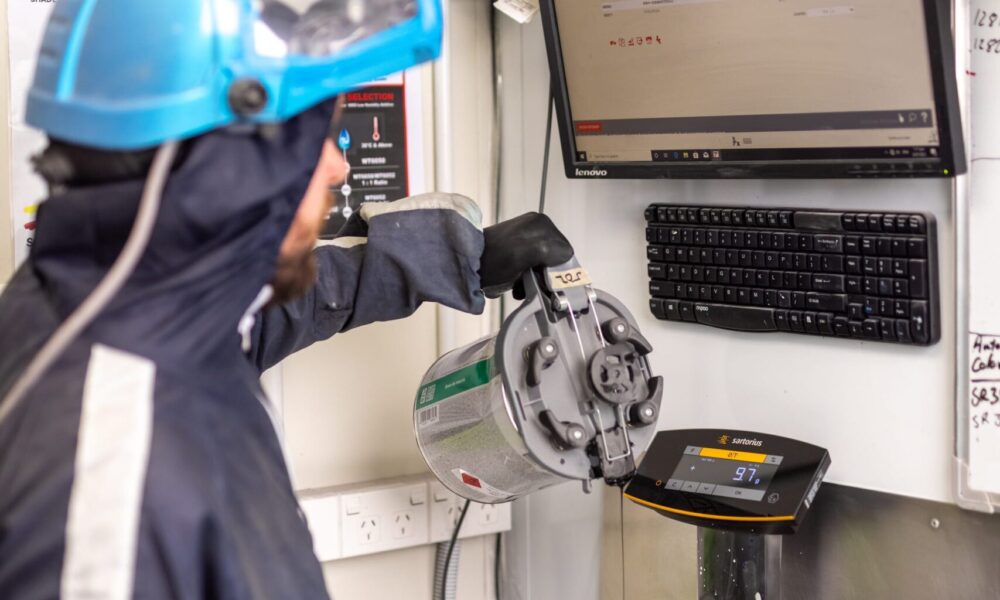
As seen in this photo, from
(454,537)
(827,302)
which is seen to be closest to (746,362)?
(827,302)

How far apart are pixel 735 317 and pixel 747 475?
21 cm

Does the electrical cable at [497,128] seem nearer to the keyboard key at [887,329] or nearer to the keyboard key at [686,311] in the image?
the keyboard key at [686,311]

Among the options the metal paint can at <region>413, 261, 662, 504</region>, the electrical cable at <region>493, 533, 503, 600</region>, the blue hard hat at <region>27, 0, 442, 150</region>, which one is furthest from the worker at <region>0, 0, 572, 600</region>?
the electrical cable at <region>493, 533, 503, 600</region>

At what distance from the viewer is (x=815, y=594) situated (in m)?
1.38

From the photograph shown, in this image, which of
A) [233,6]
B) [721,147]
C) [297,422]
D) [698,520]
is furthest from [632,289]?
[233,6]

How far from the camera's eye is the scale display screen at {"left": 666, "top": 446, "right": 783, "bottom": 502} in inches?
51.6

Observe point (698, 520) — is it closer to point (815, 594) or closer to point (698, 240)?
point (815, 594)

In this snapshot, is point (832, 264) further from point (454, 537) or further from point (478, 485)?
point (454, 537)

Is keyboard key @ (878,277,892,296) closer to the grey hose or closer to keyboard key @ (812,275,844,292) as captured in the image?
keyboard key @ (812,275,844,292)

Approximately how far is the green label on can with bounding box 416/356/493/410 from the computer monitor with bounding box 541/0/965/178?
36 cm

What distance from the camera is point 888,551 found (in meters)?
1.31

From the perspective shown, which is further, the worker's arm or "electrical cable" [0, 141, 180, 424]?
the worker's arm

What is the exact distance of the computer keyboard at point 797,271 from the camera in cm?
123

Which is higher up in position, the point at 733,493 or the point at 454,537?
the point at 733,493
